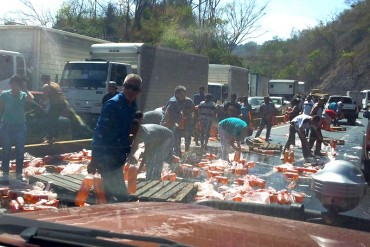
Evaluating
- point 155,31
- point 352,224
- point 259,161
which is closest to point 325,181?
point 352,224

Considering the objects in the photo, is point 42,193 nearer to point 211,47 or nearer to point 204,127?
point 204,127

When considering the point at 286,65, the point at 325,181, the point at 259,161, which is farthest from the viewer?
the point at 286,65

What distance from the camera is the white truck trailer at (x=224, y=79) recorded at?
34219 mm

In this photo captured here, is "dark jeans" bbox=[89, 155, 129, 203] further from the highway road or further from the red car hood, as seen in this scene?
the red car hood

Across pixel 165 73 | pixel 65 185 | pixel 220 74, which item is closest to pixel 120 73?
pixel 165 73

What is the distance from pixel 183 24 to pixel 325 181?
53.1m

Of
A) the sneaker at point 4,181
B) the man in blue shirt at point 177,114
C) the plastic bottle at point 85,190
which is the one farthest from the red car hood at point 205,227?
the man in blue shirt at point 177,114

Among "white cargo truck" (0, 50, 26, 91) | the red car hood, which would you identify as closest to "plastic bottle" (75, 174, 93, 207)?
the red car hood

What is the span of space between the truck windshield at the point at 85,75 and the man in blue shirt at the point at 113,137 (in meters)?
16.5

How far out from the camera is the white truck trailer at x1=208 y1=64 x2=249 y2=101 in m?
34.2

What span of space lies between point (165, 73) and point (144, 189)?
1865cm

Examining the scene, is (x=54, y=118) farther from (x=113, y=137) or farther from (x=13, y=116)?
(x=113, y=137)

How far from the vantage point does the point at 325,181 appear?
137 inches

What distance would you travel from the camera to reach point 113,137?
6.63m
